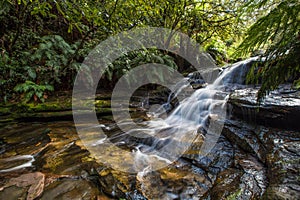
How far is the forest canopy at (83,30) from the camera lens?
4.55ft

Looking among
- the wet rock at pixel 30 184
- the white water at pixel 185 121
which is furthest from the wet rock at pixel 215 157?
the wet rock at pixel 30 184

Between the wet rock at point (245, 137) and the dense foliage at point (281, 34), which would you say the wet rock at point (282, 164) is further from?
the dense foliage at point (281, 34)

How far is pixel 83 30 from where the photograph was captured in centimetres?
501

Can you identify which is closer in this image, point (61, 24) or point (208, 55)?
point (61, 24)

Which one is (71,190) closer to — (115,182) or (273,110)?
(115,182)

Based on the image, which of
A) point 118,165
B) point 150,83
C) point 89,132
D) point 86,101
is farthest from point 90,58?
point 118,165

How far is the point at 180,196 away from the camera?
1.87 metres

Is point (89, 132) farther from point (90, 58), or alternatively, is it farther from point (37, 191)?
point (90, 58)

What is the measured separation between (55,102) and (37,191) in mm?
3190

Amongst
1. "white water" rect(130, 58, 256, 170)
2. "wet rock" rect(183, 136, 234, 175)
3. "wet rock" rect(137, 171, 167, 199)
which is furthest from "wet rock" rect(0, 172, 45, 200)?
"wet rock" rect(183, 136, 234, 175)

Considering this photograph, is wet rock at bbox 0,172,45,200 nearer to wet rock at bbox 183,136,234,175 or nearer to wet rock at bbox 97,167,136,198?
wet rock at bbox 97,167,136,198

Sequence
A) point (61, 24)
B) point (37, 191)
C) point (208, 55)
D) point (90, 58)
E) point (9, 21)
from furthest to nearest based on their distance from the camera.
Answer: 1. point (208, 55)
2. point (61, 24)
3. point (90, 58)
4. point (9, 21)
5. point (37, 191)

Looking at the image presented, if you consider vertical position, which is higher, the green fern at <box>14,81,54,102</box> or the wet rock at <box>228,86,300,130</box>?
the green fern at <box>14,81,54,102</box>

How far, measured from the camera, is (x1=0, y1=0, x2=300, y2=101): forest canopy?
1387mm
